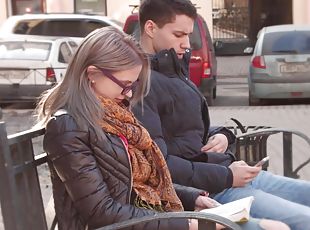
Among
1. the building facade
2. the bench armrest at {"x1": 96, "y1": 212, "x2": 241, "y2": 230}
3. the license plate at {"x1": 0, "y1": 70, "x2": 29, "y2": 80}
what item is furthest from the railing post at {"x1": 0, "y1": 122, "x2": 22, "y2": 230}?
the building facade

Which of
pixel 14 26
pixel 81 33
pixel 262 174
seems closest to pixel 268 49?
pixel 81 33

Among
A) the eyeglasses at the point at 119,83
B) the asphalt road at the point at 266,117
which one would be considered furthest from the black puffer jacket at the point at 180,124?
the asphalt road at the point at 266,117

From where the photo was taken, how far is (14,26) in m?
16.5

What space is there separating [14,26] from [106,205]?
566 inches

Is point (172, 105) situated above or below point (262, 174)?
above

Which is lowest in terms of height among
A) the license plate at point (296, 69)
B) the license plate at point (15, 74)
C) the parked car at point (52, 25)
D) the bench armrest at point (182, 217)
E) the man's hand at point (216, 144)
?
the license plate at point (296, 69)

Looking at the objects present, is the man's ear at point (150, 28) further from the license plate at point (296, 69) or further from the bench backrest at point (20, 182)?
the license plate at point (296, 69)

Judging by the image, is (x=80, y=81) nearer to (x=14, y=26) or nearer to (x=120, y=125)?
(x=120, y=125)

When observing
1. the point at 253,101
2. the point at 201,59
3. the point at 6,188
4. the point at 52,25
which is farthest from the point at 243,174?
the point at 52,25

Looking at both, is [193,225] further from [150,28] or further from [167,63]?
[150,28]

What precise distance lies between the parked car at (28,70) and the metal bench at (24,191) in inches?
389

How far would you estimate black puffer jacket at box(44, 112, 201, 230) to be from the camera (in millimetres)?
2508

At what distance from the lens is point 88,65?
8.71 ft

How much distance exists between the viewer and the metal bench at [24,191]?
250 centimetres
